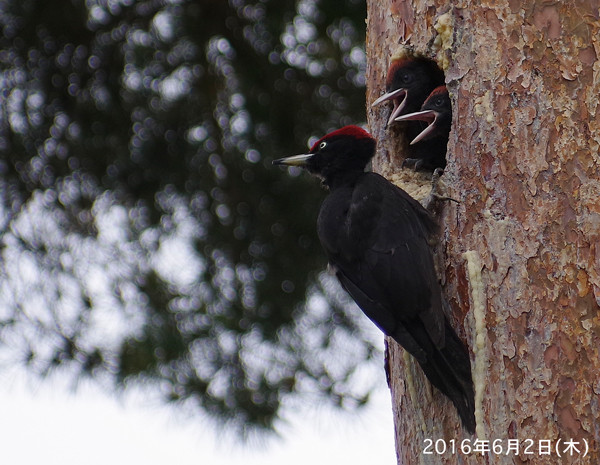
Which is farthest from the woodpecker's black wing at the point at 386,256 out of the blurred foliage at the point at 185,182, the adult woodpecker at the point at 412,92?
the blurred foliage at the point at 185,182

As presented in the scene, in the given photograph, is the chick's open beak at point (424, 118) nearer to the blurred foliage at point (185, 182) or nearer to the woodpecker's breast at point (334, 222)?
the woodpecker's breast at point (334, 222)

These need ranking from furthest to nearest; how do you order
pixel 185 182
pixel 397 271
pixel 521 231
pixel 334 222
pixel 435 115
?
pixel 185 182
pixel 435 115
pixel 334 222
pixel 397 271
pixel 521 231

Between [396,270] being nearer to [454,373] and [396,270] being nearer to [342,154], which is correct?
[454,373]

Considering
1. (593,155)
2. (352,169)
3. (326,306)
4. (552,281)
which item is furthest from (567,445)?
(326,306)

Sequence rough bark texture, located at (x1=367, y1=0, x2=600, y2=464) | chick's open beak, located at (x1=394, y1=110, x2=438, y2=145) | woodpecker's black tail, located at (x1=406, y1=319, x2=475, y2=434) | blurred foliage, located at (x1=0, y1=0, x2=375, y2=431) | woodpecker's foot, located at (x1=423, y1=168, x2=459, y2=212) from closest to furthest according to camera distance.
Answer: rough bark texture, located at (x1=367, y1=0, x2=600, y2=464) → woodpecker's black tail, located at (x1=406, y1=319, x2=475, y2=434) → woodpecker's foot, located at (x1=423, y1=168, x2=459, y2=212) → chick's open beak, located at (x1=394, y1=110, x2=438, y2=145) → blurred foliage, located at (x1=0, y1=0, x2=375, y2=431)

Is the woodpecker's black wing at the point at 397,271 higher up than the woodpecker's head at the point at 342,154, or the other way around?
the woodpecker's head at the point at 342,154

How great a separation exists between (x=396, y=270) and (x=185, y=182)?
2.17 meters

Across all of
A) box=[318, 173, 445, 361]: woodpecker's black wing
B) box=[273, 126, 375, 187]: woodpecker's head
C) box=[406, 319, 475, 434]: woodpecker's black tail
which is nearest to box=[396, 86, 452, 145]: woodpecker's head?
box=[273, 126, 375, 187]: woodpecker's head

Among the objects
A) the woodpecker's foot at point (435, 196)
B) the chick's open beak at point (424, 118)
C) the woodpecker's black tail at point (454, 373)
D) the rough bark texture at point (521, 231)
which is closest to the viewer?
the rough bark texture at point (521, 231)

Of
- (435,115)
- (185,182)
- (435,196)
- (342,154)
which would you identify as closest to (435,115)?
(435,115)

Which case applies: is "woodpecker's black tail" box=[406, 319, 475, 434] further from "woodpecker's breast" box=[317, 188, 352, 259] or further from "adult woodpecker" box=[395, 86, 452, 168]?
"adult woodpecker" box=[395, 86, 452, 168]

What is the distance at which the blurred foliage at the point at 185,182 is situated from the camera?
13.2 ft

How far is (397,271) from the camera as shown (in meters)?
2.14

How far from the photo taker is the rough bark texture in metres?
1.88
